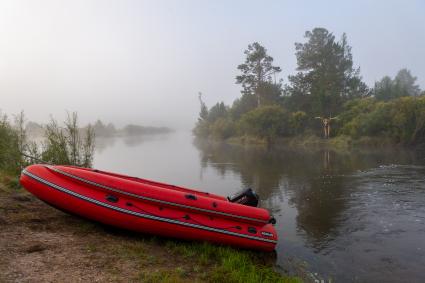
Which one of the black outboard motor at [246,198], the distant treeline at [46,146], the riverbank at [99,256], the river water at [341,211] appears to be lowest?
the river water at [341,211]

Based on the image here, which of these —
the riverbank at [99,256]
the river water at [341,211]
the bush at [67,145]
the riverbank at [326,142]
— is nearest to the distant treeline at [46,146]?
the bush at [67,145]

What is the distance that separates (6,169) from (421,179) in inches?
649

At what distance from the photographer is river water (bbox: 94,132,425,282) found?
6441mm

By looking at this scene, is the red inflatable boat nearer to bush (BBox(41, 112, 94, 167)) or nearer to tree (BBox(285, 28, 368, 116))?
bush (BBox(41, 112, 94, 167))

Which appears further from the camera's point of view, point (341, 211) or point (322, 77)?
point (322, 77)

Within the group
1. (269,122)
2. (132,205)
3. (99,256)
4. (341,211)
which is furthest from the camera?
(269,122)

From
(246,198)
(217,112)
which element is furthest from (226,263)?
(217,112)

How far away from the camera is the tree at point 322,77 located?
44.0 metres

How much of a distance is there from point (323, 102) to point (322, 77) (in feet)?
15.3

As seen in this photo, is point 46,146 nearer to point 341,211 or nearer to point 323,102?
point 341,211

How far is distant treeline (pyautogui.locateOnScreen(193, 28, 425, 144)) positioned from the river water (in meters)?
14.9

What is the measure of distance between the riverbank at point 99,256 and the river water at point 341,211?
52.3 inches

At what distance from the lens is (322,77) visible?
148 ft

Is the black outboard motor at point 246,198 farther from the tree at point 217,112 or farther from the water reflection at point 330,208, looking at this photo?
the tree at point 217,112
